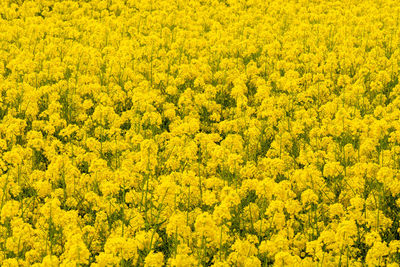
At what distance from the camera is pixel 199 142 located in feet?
28.7

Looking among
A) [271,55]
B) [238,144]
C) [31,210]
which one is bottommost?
[31,210]

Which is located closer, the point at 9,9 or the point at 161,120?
Result: the point at 161,120

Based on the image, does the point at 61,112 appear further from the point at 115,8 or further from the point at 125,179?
the point at 115,8

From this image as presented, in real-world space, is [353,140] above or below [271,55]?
below

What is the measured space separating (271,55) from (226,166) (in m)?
5.26

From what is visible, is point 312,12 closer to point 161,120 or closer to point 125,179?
point 161,120

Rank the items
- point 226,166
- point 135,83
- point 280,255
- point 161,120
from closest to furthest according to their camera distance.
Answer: point 280,255
point 226,166
point 161,120
point 135,83

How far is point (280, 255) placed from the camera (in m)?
5.64

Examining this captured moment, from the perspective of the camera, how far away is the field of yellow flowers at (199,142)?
6.42 metres

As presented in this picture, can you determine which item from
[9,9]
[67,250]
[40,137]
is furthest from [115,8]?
[67,250]

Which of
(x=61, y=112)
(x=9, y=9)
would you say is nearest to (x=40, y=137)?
(x=61, y=112)

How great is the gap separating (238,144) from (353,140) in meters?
1.85

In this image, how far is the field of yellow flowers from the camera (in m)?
6.42

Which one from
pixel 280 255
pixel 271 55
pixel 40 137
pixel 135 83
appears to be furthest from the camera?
pixel 271 55
